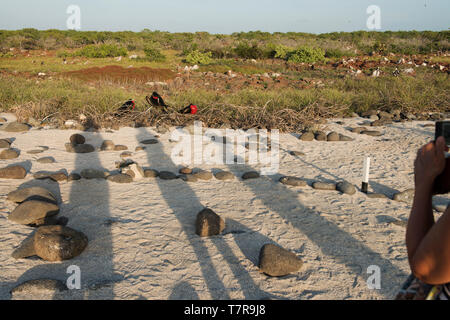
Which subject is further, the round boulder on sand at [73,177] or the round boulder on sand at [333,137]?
the round boulder on sand at [333,137]

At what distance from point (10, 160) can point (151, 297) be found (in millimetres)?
4088

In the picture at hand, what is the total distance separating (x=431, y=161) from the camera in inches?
42.9

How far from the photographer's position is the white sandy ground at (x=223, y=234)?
102 inches

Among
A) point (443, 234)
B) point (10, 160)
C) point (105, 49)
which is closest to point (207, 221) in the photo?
point (443, 234)

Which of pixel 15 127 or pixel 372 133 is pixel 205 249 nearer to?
pixel 372 133

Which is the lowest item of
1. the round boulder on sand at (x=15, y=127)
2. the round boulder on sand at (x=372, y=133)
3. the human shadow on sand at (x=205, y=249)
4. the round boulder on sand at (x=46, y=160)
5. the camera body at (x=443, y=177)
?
the human shadow on sand at (x=205, y=249)

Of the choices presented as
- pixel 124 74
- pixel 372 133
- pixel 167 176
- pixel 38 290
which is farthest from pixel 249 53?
pixel 38 290

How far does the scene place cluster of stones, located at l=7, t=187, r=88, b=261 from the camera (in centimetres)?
281

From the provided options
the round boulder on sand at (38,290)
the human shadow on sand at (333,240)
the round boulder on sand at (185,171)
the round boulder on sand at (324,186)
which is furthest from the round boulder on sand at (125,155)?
the round boulder on sand at (38,290)

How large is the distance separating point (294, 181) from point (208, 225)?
1743 millimetres

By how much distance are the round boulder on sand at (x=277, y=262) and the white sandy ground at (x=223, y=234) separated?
0.05 meters

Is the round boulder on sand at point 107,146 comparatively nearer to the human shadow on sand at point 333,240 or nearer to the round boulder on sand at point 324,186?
the human shadow on sand at point 333,240

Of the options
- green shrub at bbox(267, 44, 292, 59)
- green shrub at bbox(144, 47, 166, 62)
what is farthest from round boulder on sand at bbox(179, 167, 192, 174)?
green shrub at bbox(267, 44, 292, 59)
